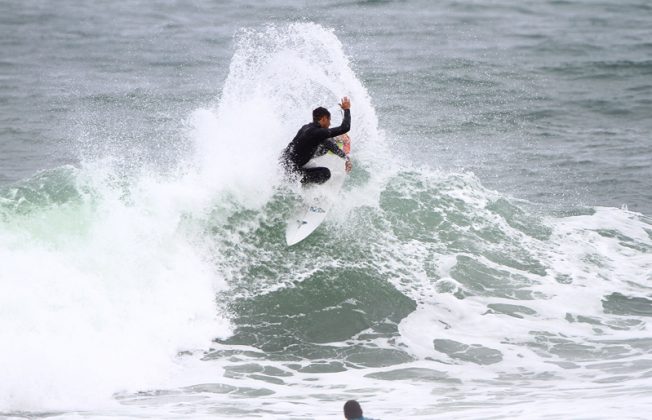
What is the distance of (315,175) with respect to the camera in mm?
13109

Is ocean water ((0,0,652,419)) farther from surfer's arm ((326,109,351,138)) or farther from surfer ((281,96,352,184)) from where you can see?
surfer's arm ((326,109,351,138))

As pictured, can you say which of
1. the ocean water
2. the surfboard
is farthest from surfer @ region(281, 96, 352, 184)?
the ocean water

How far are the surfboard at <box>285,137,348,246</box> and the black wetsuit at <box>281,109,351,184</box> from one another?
11 cm

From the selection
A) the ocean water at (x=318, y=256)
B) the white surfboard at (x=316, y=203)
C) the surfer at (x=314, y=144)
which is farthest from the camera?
the white surfboard at (x=316, y=203)

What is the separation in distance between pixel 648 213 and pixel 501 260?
12.4 ft

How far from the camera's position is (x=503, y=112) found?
72.0 feet

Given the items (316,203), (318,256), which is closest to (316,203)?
(316,203)

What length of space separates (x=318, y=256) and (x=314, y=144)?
5.20ft

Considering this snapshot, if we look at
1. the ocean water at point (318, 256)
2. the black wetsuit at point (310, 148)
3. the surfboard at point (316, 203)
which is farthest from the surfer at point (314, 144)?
the ocean water at point (318, 256)

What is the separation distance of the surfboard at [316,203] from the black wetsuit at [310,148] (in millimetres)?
106

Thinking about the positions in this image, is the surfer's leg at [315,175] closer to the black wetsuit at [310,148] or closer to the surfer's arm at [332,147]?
the black wetsuit at [310,148]

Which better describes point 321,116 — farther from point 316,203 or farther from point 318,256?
point 318,256

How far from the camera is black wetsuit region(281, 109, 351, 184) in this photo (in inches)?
503

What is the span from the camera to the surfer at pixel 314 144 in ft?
41.9
